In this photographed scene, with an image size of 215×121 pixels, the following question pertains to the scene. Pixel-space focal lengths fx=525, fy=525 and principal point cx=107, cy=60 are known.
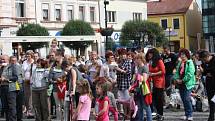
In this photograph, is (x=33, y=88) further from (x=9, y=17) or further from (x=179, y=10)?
(x=179, y=10)

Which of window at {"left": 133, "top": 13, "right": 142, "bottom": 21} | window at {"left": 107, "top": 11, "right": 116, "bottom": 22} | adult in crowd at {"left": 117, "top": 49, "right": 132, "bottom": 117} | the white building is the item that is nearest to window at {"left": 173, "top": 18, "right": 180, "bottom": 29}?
the white building

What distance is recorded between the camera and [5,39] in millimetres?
37438

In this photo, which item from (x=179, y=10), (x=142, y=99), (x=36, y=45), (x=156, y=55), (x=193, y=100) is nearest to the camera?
(x=142, y=99)

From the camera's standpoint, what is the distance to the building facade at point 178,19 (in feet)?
258

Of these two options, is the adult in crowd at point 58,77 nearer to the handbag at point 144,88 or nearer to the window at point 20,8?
the handbag at point 144,88

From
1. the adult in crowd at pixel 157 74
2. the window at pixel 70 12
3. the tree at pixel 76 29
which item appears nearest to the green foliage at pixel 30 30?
the tree at pixel 76 29

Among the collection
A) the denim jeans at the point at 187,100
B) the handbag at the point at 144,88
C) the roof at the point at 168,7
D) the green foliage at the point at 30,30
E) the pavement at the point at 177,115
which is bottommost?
the pavement at the point at 177,115

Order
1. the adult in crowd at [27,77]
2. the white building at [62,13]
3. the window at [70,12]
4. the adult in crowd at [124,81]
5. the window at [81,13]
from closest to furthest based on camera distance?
the adult in crowd at [124,81], the adult in crowd at [27,77], the white building at [62,13], the window at [70,12], the window at [81,13]

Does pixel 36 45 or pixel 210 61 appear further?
pixel 36 45

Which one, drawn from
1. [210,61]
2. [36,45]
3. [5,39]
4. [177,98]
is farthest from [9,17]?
[210,61]

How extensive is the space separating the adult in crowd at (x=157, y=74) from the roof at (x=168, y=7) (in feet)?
216

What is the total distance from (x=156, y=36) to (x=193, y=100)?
4414 centimetres

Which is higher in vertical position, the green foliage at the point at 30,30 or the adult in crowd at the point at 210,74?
the green foliage at the point at 30,30

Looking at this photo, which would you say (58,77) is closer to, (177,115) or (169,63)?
(177,115)
